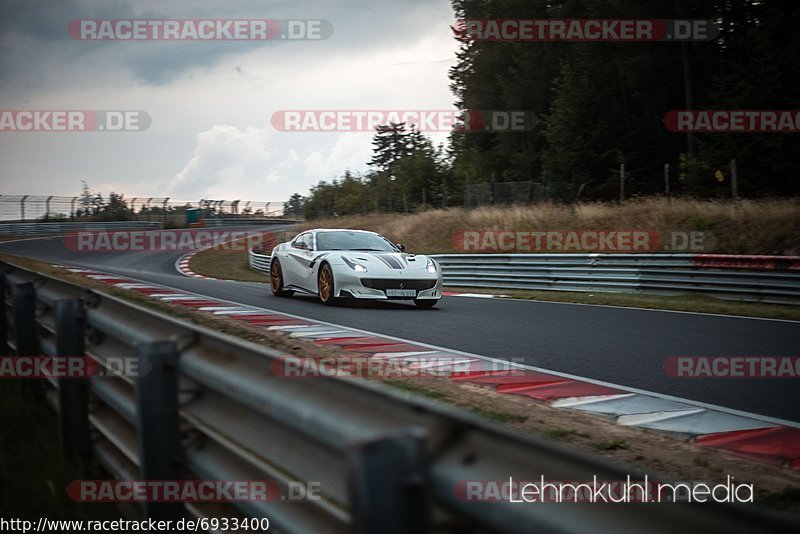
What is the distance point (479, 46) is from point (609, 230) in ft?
95.4

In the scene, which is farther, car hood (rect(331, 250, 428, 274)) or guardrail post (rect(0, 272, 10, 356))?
car hood (rect(331, 250, 428, 274))

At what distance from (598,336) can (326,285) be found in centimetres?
483

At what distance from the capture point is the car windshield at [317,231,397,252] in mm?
12641

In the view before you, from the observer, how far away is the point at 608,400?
225 inches

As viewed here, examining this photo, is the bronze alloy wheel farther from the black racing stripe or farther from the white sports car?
the black racing stripe

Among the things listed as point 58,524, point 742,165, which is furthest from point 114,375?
point 742,165

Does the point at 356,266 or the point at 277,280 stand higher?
the point at 356,266

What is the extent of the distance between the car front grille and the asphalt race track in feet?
1.18

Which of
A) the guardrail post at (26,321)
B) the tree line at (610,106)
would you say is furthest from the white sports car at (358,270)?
the tree line at (610,106)

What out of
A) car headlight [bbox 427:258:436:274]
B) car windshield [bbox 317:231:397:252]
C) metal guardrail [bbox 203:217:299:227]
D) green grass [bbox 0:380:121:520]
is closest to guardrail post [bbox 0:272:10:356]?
green grass [bbox 0:380:121:520]

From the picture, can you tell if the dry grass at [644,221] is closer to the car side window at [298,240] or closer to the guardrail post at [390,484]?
the car side window at [298,240]

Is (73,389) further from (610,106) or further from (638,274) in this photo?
(610,106)

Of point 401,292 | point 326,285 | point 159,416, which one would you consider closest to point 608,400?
point 159,416

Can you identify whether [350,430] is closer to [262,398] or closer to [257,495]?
[262,398]
